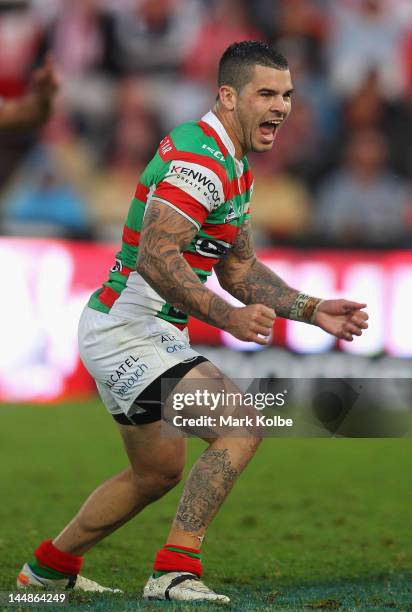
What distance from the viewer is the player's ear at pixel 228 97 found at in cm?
482

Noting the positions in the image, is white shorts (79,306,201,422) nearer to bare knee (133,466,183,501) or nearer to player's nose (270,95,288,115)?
bare knee (133,466,183,501)

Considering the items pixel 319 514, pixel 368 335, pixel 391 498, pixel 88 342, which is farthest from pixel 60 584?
pixel 368 335

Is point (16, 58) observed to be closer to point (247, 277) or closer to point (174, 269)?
point (247, 277)

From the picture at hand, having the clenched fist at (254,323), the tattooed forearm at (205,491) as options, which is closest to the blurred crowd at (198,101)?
the tattooed forearm at (205,491)

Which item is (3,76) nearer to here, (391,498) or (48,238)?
(48,238)

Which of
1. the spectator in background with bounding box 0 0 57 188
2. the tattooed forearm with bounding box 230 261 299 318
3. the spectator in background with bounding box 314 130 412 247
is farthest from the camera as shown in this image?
the spectator in background with bounding box 0 0 57 188

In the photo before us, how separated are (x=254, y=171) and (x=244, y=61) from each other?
9.44 m

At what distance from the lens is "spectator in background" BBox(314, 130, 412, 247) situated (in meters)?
13.8

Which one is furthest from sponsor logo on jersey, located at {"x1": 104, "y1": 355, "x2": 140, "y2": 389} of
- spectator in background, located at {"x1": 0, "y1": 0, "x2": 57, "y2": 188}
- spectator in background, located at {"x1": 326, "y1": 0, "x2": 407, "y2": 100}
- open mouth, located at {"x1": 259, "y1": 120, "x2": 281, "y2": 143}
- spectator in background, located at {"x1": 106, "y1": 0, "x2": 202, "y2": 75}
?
spectator in background, located at {"x1": 326, "y1": 0, "x2": 407, "y2": 100}

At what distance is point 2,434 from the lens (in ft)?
32.6

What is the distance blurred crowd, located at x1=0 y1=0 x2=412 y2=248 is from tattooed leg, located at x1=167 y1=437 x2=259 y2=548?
9260mm

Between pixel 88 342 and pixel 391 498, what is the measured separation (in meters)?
3.49

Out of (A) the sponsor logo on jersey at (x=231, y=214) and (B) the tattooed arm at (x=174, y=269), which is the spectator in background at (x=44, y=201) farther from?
(B) the tattooed arm at (x=174, y=269)

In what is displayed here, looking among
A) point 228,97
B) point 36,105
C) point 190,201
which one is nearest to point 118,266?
point 190,201
